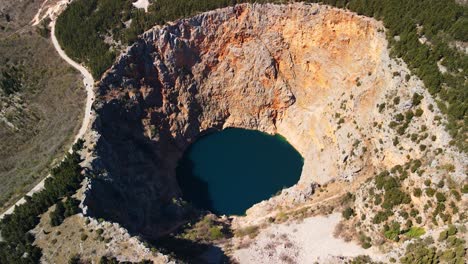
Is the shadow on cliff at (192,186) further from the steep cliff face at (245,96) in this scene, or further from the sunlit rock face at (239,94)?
the sunlit rock face at (239,94)

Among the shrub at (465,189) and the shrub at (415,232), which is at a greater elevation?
the shrub at (465,189)

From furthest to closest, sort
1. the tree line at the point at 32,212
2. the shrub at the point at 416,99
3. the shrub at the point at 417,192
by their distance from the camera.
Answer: the shrub at the point at 416,99
the shrub at the point at 417,192
the tree line at the point at 32,212

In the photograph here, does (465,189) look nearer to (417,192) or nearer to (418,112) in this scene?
(417,192)

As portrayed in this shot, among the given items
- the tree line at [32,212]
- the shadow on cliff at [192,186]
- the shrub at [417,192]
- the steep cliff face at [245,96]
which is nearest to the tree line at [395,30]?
the steep cliff face at [245,96]

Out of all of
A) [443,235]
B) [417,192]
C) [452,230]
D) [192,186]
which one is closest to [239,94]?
[192,186]

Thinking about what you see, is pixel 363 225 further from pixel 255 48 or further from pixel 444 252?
pixel 255 48

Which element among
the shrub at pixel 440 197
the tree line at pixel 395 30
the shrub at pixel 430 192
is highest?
the tree line at pixel 395 30

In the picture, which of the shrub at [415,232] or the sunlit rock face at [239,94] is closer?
the shrub at [415,232]
